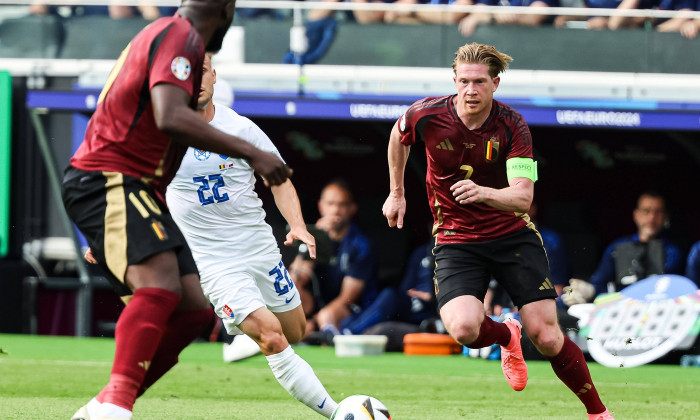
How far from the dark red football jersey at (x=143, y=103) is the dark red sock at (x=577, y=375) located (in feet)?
8.91

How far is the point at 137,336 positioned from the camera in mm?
4781

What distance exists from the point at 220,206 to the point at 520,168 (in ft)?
5.89

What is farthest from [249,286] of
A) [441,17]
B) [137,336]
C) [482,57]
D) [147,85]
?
[441,17]

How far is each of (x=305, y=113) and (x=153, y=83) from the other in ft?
28.0

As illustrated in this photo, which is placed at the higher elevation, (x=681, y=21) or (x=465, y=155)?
(x=681, y=21)

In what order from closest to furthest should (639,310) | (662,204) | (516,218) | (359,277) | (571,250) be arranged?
(516,218) → (639,310) → (662,204) → (359,277) → (571,250)

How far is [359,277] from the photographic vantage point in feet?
43.1

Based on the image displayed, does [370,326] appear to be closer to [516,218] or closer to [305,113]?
[305,113]

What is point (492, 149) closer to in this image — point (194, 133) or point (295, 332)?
point (295, 332)

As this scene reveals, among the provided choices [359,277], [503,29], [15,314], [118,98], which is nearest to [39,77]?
[15,314]

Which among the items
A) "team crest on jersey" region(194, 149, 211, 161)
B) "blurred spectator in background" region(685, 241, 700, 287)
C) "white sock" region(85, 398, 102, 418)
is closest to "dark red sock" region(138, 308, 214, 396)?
"white sock" region(85, 398, 102, 418)

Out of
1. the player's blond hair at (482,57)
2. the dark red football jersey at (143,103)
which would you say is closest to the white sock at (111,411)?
the dark red football jersey at (143,103)

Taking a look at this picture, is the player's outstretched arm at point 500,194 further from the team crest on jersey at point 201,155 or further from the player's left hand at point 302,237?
the team crest on jersey at point 201,155

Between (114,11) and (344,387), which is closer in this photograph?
(344,387)
